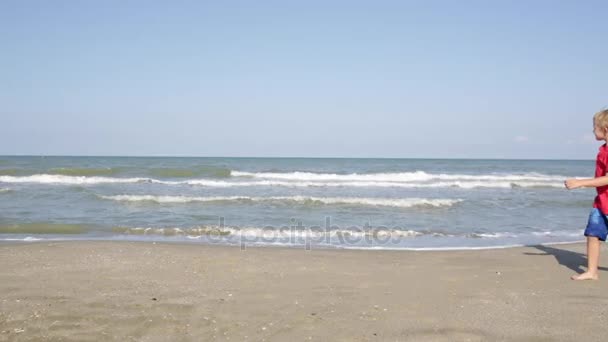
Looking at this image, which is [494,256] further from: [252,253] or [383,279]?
[252,253]

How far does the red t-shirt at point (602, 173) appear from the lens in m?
4.55

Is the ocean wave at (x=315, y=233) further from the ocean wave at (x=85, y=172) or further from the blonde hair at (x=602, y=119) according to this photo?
the ocean wave at (x=85, y=172)

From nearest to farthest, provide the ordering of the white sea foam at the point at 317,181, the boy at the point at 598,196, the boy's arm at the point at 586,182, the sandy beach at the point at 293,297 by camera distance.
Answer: the sandy beach at the point at 293,297, the boy's arm at the point at 586,182, the boy at the point at 598,196, the white sea foam at the point at 317,181

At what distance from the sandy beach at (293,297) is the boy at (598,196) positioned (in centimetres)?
21

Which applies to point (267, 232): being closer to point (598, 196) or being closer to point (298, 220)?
point (298, 220)

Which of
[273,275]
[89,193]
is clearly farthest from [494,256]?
[89,193]

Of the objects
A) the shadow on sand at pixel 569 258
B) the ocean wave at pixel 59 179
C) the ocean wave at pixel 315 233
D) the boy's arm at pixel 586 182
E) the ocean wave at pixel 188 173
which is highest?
the boy's arm at pixel 586 182

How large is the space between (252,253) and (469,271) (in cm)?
273

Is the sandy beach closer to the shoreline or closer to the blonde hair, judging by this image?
the shoreline

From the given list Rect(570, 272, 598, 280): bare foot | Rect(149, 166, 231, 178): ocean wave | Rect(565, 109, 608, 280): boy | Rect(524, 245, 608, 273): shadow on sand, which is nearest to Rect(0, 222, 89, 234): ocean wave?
Rect(524, 245, 608, 273): shadow on sand

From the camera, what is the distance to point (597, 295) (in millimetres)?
4309

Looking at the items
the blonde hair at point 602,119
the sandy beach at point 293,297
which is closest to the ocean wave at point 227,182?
the sandy beach at point 293,297

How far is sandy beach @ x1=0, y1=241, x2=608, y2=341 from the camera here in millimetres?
3373

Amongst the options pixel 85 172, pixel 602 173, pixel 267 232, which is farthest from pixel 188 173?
pixel 602 173
